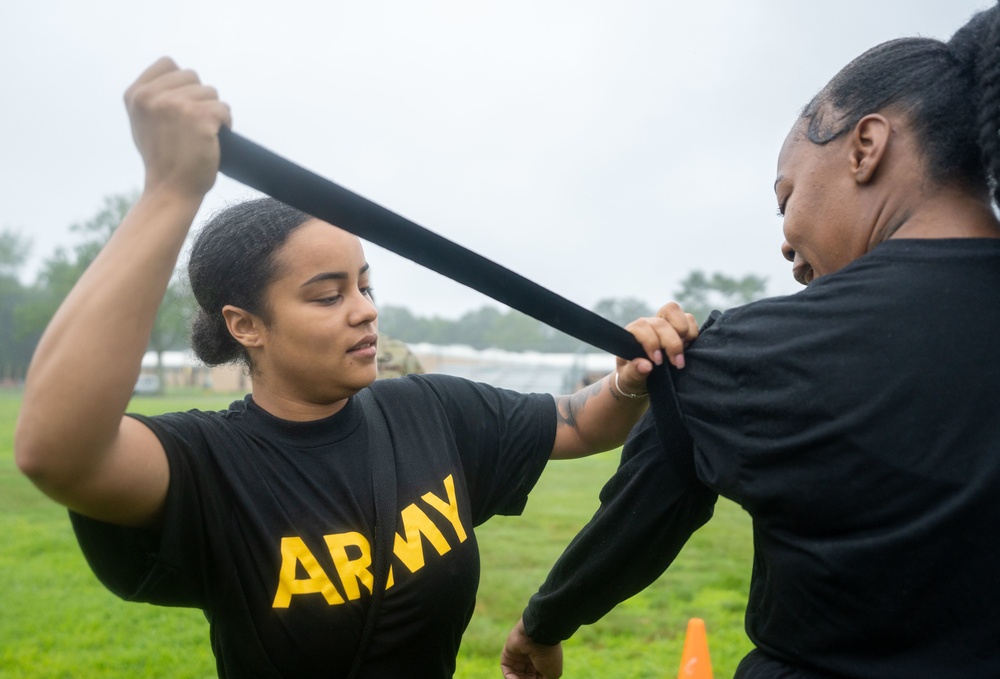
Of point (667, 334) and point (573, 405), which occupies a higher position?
point (667, 334)

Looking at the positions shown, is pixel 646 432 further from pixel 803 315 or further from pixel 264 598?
pixel 264 598

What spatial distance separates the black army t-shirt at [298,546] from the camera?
1979 millimetres

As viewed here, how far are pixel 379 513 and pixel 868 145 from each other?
1441 millimetres

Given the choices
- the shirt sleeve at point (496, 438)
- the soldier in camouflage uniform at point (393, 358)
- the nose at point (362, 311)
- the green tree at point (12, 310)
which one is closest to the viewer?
the nose at point (362, 311)

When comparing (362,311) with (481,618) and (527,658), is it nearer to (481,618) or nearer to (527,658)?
(527,658)

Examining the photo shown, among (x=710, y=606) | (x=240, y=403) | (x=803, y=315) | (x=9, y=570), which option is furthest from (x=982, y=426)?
(x=9, y=570)

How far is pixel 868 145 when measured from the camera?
1.70m

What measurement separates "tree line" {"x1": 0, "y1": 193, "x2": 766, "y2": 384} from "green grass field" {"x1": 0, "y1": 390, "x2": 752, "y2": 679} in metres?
34.2

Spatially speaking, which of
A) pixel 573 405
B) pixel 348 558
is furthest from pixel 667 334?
pixel 348 558

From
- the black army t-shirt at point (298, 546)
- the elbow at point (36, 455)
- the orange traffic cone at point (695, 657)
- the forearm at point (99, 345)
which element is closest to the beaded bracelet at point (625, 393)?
the black army t-shirt at point (298, 546)

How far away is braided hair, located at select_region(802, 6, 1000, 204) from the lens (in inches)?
61.6

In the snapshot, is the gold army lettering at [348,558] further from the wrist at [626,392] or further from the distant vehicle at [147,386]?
the distant vehicle at [147,386]

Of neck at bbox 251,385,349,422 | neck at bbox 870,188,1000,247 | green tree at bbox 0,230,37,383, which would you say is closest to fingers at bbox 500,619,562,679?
neck at bbox 251,385,349,422

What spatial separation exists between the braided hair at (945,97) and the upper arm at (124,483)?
1598 millimetres
